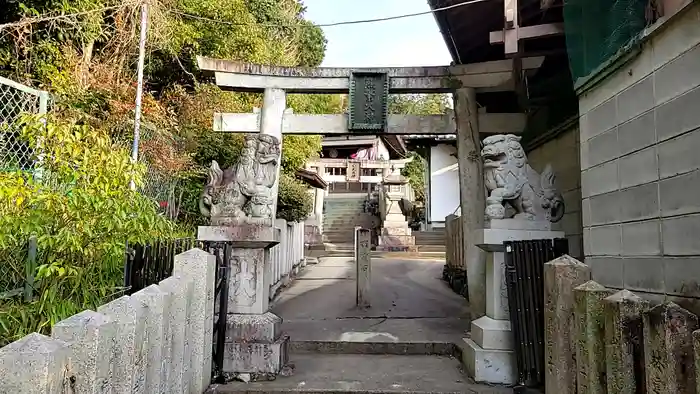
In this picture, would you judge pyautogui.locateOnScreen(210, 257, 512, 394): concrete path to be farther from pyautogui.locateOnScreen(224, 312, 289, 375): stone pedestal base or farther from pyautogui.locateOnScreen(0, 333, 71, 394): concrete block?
pyautogui.locateOnScreen(0, 333, 71, 394): concrete block

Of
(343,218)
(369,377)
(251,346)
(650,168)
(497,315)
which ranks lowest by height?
(369,377)

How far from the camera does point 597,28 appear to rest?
457 cm

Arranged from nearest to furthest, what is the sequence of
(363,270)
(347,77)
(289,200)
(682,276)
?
(682,276) < (347,77) < (363,270) < (289,200)

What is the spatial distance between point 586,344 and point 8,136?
555cm

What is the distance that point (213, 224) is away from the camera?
5.05m

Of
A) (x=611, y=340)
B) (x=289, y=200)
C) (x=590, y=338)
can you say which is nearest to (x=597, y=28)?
(x=590, y=338)

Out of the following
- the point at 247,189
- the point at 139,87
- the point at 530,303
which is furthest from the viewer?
the point at 139,87

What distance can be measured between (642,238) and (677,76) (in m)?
1.29

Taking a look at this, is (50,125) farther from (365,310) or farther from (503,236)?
(365,310)

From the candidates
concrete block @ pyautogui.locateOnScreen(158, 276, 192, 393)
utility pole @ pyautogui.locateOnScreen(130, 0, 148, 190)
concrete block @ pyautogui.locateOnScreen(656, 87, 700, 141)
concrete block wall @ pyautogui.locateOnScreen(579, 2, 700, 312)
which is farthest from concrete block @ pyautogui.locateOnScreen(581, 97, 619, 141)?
utility pole @ pyautogui.locateOnScreen(130, 0, 148, 190)

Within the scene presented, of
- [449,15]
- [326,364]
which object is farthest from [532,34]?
[326,364]

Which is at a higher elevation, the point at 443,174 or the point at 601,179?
the point at 443,174

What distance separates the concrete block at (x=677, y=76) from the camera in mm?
3256

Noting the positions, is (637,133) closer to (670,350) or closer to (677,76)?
(677,76)
